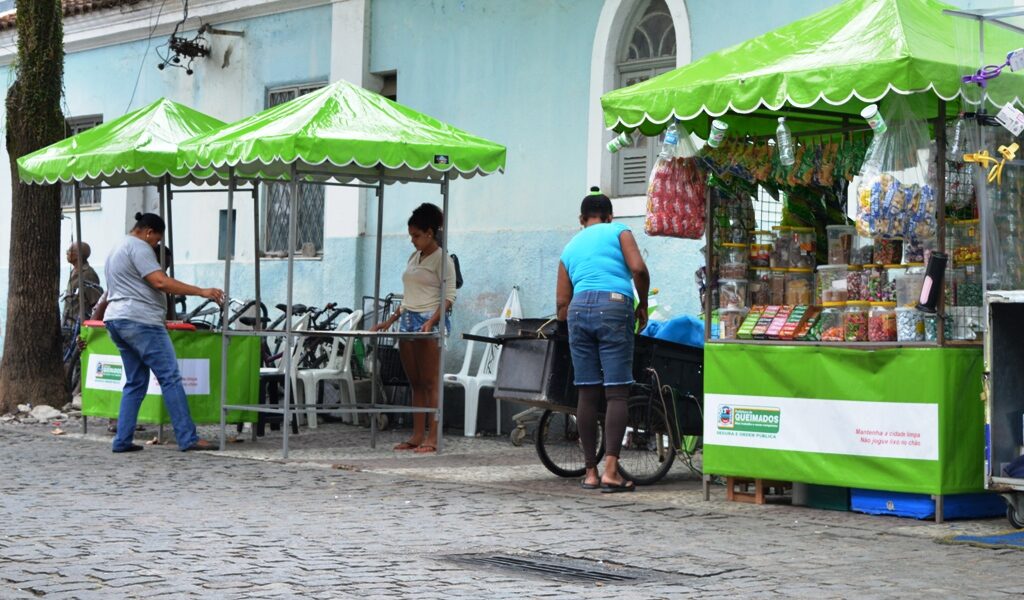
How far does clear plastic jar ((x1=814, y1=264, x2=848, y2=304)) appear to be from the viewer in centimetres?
976

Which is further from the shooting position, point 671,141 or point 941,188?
point 671,141

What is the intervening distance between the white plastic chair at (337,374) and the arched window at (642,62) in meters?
3.02

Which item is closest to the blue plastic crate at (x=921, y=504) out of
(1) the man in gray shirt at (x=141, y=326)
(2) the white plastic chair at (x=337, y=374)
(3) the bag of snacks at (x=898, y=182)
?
(3) the bag of snacks at (x=898, y=182)

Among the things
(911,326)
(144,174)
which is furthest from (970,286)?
(144,174)

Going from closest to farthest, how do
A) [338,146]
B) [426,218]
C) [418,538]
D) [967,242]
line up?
[418,538] < [967,242] < [338,146] < [426,218]

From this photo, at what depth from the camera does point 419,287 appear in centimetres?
1334

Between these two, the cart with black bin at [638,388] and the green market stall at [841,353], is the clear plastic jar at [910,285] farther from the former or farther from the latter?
the cart with black bin at [638,388]

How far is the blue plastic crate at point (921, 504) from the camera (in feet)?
30.3

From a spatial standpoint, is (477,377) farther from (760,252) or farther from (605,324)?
(760,252)

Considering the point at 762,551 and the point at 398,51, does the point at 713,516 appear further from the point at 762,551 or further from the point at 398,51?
the point at 398,51

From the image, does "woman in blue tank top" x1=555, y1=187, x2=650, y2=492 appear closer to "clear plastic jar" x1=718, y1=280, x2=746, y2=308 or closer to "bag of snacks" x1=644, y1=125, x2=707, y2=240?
"bag of snacks" x1=644, y1=125, x2=707, y2=240

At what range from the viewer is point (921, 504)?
9234 mm

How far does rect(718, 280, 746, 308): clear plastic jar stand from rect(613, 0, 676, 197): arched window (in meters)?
4.46

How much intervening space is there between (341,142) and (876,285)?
4.36m
